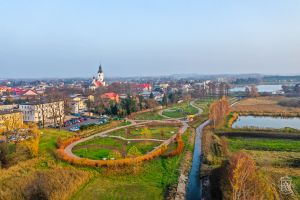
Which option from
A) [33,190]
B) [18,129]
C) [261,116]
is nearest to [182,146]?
[33,190]

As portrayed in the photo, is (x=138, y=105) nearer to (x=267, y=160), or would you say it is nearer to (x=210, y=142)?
(x=210, y=142)

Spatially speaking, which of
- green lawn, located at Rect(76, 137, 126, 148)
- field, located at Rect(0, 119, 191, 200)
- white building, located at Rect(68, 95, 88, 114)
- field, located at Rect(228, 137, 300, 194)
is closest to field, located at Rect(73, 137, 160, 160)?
green lawn, located at Rect(76, 137, 126, 148)

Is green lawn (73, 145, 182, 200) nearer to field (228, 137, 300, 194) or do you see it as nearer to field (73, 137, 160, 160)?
field (73, 137, 160, 160)

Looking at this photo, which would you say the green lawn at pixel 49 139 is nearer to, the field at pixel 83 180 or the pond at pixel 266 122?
the field at pixel 83 180

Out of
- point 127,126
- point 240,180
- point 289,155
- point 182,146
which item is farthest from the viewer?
point 127,126

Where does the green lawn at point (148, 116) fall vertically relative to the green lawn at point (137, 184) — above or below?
A: above

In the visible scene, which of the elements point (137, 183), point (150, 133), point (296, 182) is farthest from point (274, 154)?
point (150, 133)

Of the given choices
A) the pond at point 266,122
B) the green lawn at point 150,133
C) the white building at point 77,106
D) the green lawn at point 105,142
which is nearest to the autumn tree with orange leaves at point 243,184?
the green lawn at point 105,142
